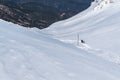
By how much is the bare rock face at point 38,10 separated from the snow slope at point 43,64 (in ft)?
158

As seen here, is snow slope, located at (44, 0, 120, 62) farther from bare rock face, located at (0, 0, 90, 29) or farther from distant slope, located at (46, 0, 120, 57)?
bare rock face, located at (0, 0, 90, 29)

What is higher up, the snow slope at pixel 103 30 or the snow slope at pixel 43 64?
the snow slope at pixel 43 64

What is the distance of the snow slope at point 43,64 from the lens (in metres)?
7.47

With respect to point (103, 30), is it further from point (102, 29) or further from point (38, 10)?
point (38, 10)

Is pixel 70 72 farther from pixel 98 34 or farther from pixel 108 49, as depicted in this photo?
pixel 98 34

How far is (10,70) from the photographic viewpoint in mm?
7434

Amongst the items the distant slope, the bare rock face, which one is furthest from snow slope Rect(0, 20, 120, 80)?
the bare rock face

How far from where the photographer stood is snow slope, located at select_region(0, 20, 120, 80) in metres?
7.47

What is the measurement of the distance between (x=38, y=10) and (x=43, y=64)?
62.7 metres

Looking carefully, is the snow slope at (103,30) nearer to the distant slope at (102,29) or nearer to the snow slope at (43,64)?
the distant slope at (102,29)

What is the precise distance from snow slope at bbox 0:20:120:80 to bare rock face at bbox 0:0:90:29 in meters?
48.0

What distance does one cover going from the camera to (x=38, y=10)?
70500 millimetres

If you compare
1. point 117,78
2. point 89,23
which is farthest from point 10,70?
point 89,23

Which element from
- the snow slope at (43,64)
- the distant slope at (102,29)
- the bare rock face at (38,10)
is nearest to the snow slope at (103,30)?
the distant slope at (102,29)
